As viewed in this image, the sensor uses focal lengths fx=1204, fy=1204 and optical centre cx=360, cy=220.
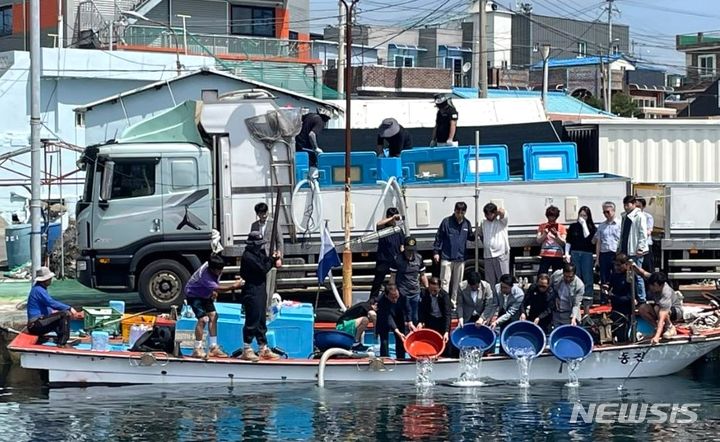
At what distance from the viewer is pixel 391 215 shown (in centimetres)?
1911

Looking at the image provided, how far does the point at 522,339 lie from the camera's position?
16.0 meters

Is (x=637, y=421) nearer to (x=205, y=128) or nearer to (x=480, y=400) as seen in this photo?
(x=480, y=400)

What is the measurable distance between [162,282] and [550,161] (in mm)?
6855

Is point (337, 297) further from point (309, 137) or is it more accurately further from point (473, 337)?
point (309, 137)

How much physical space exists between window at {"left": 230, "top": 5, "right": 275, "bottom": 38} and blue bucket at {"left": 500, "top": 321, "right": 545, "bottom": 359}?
105 ft

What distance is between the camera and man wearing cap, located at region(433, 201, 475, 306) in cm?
1875

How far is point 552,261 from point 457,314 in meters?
2.82

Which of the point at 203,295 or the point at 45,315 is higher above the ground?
the point at 203,295

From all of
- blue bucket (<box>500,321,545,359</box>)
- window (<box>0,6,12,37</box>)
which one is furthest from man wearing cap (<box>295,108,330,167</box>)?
window (<box>0,6,12,37</box>)

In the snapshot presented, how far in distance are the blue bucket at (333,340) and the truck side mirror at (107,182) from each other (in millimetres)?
5186

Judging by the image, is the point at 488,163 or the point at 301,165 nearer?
the point at 488,163

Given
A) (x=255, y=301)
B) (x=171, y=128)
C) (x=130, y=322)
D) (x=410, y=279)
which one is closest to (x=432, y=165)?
(x=410, y=279)

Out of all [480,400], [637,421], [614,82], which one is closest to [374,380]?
[480,400]

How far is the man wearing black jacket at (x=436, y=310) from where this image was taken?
1627 centimetres
